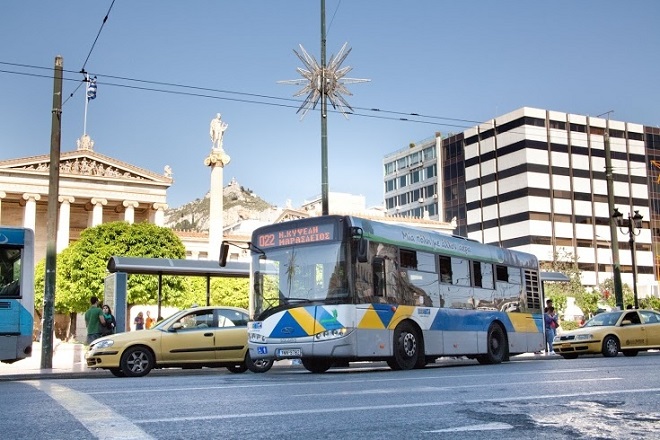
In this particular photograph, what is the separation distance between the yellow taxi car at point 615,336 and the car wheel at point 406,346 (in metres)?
7.37

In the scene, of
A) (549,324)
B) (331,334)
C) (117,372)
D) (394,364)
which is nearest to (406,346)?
(394,364)

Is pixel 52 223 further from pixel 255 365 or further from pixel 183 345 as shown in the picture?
pixel 255 365

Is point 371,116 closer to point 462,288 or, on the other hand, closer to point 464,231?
point 462,288

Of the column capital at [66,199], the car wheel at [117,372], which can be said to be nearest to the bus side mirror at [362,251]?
the car wheel at [117,372]

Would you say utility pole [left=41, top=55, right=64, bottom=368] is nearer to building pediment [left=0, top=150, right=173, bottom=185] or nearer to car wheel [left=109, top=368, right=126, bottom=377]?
car wheel [left=109, top=368, right=126, bottom=377]

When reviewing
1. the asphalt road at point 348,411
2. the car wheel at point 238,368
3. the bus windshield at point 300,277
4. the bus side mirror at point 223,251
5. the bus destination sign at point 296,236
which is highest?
the bus destination sign at point 296,236

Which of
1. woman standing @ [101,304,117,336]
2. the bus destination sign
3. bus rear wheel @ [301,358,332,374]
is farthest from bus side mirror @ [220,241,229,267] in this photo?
woman standing @ [101,304,117,336]

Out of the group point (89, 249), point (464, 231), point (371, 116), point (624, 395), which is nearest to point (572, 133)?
point (464, 231)

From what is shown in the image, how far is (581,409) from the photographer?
6738mm

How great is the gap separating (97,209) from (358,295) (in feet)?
216

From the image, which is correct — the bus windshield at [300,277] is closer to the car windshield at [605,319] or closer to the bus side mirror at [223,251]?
the bus side mirror at [223,251]

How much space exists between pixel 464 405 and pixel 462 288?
34.2 ft

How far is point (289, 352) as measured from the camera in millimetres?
14312

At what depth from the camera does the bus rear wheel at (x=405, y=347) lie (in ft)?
49.5
